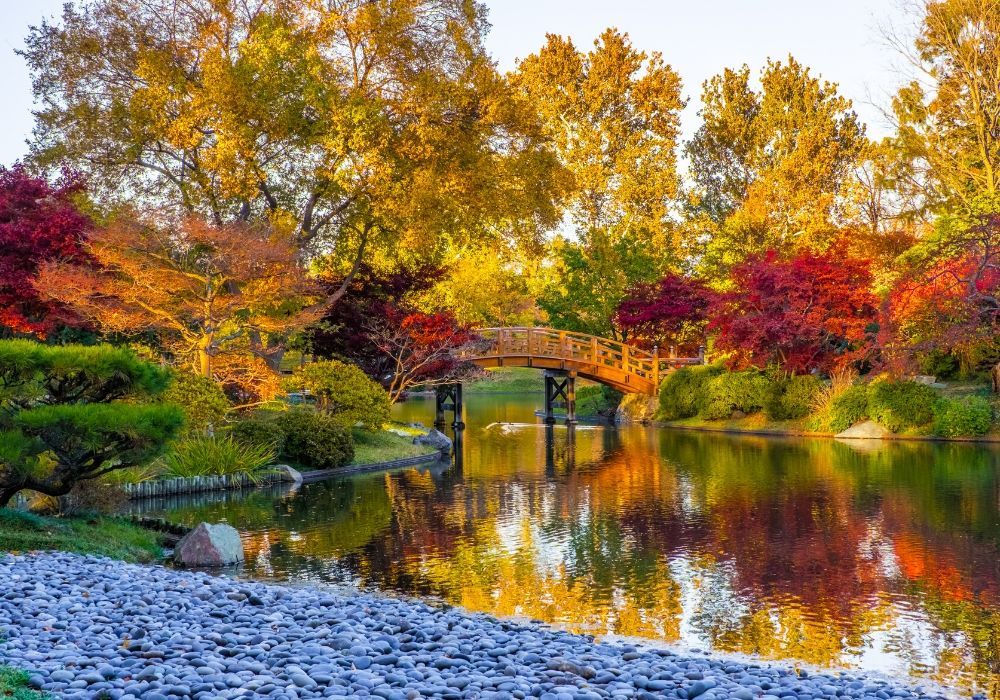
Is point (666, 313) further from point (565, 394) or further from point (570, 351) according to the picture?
point (565, 394)

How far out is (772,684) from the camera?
16.8 feet

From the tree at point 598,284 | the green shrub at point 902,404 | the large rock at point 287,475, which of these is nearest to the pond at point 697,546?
the large rock at point 287,475

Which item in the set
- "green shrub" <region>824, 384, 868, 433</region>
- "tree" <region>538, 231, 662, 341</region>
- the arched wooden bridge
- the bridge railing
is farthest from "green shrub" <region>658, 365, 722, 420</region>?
"tree" <region>538, 231, 662, 341</region>

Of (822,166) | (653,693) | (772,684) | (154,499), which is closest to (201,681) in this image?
(653,693)

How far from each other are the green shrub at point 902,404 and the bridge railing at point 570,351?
733cm

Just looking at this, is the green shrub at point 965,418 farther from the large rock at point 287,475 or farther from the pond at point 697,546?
the large rock at point 287,475

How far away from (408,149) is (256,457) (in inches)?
317

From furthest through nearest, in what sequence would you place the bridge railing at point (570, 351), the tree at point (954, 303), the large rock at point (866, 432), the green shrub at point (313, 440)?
the bridge railing at point (570, 351) → the large rock at point (866, 432) → the tree at point (954, 303) → the green shrub at point (313, 440)

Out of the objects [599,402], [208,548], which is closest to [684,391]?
[599,402]

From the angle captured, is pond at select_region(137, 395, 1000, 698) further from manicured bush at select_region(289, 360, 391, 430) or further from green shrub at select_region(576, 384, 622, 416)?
green shrub at select_region(576, 384, 622, 416)

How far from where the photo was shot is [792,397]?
23734 millimetres

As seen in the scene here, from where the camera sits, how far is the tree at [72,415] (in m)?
8.50

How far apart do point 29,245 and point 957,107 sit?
85.9ft

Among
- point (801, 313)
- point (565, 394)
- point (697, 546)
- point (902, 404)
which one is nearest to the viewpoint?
point (697, 546)
